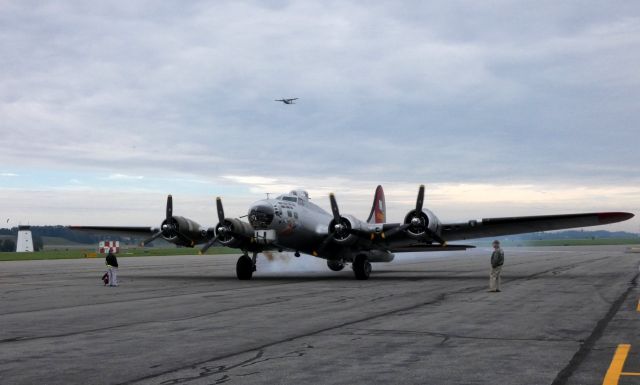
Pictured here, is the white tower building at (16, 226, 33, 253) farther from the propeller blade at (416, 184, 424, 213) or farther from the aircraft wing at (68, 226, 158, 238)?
the propeller blade at (416, 184, 424, 213)

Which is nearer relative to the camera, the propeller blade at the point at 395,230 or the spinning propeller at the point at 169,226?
the propeller blade at the point at 395,230

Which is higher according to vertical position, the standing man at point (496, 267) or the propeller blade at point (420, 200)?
the propeller blade at point (420, 200)

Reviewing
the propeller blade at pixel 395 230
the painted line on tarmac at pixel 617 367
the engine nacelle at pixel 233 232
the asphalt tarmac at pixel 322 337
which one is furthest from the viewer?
the engine nacelle at pixel 233 232

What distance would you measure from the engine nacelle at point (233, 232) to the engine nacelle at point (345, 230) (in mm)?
4088

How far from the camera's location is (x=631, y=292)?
24.2 m

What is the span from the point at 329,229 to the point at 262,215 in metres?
3.71

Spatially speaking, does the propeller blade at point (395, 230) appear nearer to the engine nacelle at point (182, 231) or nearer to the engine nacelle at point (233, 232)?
the engine nacelle at point (233, 232)

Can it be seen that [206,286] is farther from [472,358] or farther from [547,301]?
[472,358]

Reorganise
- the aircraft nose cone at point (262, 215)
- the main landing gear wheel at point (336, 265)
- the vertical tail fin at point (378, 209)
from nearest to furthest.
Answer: the aircraft nose cone at point (262, 215) < the main landing gear wheel at point (336, 265) < the vertical tail fin at point (378, 209)

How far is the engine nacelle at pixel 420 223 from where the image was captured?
32719mm

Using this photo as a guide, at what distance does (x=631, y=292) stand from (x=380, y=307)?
10.5 metres

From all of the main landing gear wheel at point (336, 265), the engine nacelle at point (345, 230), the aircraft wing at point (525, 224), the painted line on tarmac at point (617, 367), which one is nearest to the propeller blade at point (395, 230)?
the engine nacelle at point (345, 230)

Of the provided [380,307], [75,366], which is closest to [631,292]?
[380,307]

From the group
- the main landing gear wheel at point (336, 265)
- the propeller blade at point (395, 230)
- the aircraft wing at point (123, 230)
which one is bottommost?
the main landing gear wheel at point (336, 265)
